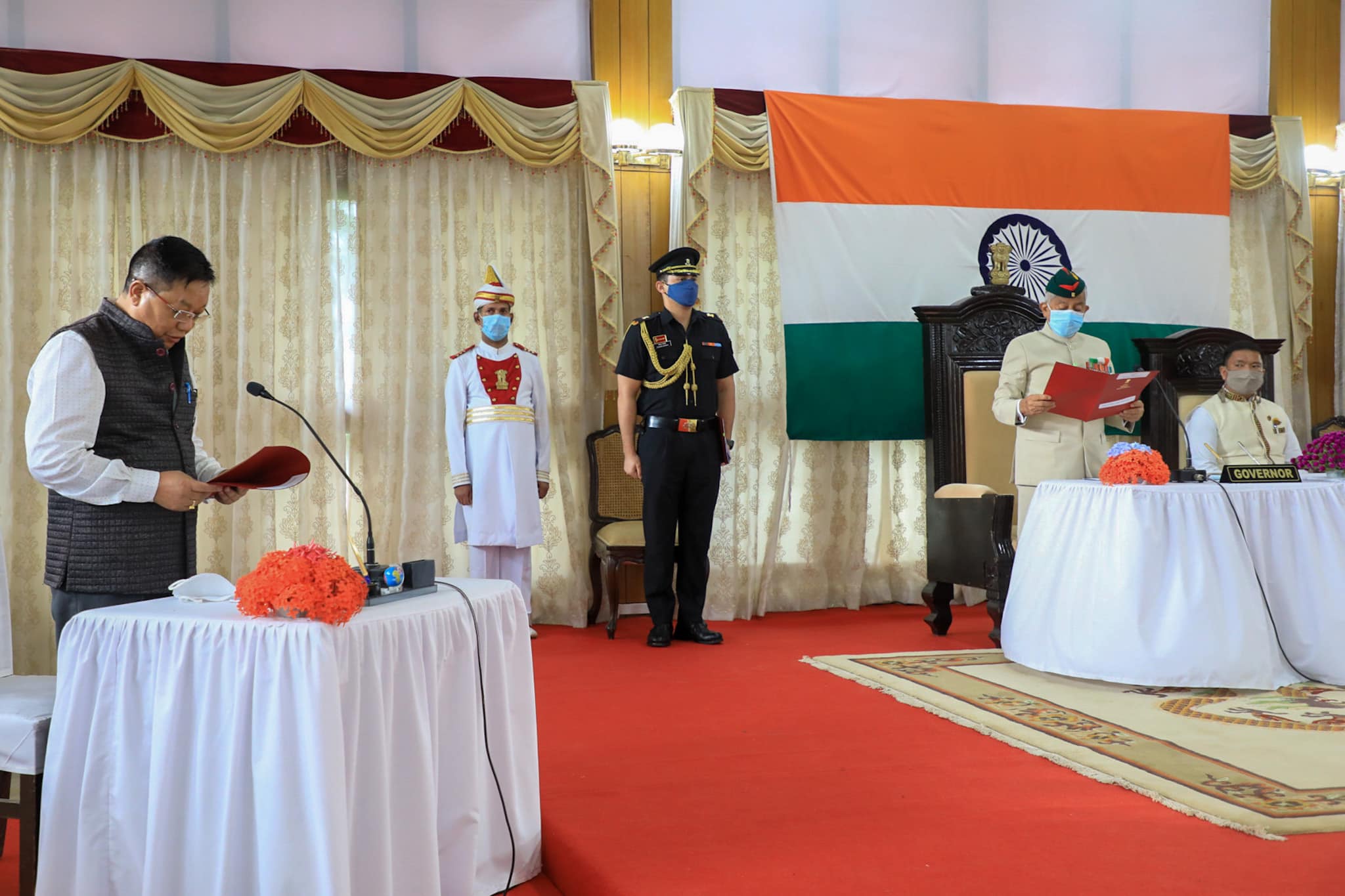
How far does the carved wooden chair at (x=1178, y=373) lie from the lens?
575 cm

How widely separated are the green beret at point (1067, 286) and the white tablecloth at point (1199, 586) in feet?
3.26

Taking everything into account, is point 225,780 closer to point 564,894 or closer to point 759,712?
point 564,894

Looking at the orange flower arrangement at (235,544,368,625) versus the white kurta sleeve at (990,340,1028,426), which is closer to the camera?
the orange flower arrangement at (235,544,368,625)

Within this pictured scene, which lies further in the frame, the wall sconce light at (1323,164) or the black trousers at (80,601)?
the wall sconce light at (1323,164)

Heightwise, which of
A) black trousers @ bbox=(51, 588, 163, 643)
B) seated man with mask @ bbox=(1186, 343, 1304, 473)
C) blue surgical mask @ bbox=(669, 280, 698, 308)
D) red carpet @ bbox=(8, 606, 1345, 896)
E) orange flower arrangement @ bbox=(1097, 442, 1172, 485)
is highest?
blue surgical mask @ bbox=(669, 280, 698, 308)

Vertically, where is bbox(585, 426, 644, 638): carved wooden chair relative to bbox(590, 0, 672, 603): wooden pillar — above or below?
below

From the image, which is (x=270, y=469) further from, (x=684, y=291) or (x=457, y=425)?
(x=457, y=425)

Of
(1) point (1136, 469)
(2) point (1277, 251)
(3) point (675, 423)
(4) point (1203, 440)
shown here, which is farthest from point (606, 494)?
(2) point (1277, 251)

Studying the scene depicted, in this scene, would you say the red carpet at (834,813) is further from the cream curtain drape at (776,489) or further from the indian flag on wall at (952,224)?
the indian flag on wall at (952,224)

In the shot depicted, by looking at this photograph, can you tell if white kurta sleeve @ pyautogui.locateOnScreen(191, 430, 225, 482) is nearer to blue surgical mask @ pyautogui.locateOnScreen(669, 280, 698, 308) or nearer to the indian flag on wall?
blue surgical mask @ pyautogui.locateOnScreen(669, 280, 698, 308)

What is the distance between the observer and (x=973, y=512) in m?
4.78

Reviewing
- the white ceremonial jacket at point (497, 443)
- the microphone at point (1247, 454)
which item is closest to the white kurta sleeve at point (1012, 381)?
the microphone at point (1247, 454)

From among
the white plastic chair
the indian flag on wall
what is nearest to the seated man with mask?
the indian flag on wall

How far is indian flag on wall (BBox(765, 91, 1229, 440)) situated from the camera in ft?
18.4
